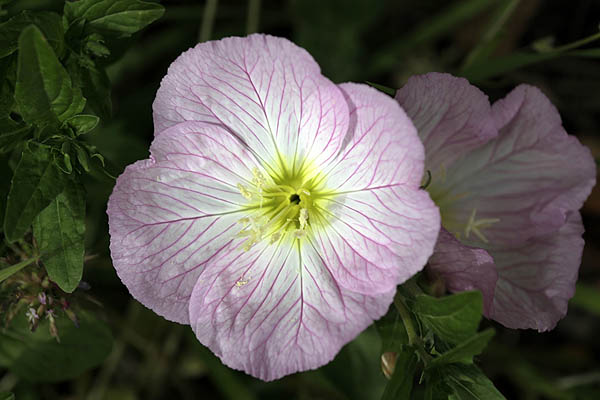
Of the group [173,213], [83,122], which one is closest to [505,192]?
[173,213]

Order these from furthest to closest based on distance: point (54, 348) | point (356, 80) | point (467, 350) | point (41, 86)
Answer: point (356, 80) < point (54, 348) < point (41, 86) < point (467, 350)

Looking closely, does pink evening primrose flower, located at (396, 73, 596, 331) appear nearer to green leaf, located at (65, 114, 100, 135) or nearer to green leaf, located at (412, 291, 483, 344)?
green leaf, located at (412, 291, 483, 344)

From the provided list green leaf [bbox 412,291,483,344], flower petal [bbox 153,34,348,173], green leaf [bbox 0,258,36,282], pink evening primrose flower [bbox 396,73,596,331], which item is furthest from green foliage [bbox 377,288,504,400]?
green leaf [bbox 0,258,36,282]

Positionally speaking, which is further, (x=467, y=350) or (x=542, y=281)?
(x=542, y=281)

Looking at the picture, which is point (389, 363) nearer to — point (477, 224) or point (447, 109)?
point (477, 224)

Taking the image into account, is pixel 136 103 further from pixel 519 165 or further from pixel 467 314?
pixel 467 314

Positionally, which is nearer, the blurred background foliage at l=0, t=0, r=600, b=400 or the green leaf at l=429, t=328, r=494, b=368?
the green leaf at l=429, t=328, r=494, b=368
